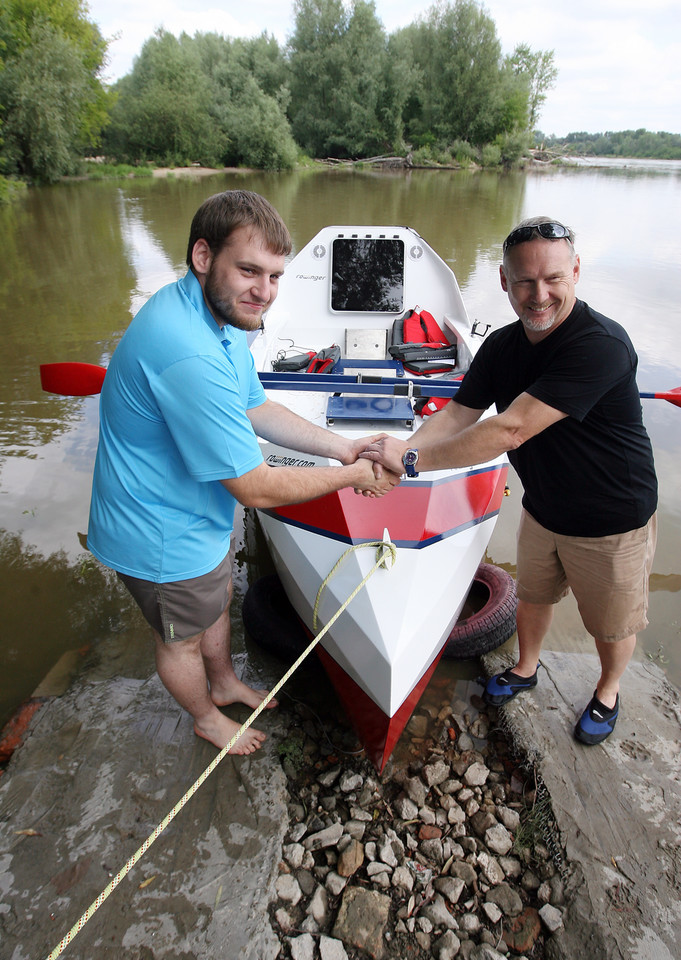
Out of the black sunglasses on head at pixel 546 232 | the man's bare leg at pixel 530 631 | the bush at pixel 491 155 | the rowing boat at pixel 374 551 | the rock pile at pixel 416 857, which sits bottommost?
the rock pile at pixel 416 857

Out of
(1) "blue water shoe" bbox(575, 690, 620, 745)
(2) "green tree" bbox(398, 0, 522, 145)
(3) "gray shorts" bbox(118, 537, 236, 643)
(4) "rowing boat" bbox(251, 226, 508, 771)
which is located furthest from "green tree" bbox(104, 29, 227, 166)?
(1) "blue water shoe" bbox(575, 690, 620, 745)

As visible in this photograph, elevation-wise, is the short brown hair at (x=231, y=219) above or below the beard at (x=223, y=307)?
above

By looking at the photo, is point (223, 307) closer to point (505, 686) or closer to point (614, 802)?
point (505, 686)

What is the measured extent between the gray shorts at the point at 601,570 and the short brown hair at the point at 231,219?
5.71 ft

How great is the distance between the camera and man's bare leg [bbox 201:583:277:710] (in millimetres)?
2615

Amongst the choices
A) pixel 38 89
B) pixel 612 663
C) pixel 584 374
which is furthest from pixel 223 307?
pixel 38 89

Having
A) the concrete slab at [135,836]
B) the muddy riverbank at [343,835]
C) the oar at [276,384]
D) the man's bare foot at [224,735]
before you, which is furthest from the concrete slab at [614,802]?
the oar at [276,384]

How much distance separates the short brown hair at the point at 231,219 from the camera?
5.56 ft

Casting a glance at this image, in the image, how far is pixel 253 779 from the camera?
2.46 metres

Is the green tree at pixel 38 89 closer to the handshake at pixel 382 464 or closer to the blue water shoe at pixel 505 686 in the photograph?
the handshake at pixel 382 464

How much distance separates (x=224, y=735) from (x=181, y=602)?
2.75ft

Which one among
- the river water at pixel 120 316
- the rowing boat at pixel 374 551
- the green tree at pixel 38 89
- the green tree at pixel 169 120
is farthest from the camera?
the green tree at pixel 169 120

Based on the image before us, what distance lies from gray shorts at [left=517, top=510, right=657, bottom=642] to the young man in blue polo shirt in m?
0.99

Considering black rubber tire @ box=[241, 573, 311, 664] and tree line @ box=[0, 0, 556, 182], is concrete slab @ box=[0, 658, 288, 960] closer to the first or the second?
black rubber tire @ box=[241, 573, 311, 664]
